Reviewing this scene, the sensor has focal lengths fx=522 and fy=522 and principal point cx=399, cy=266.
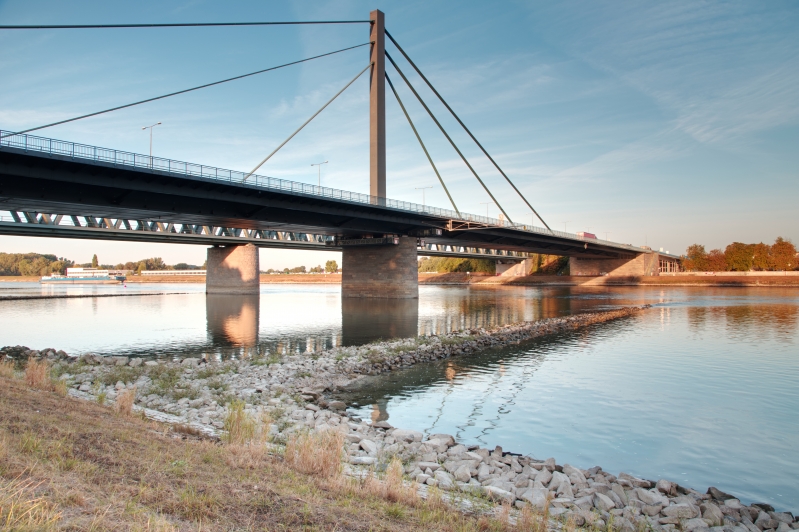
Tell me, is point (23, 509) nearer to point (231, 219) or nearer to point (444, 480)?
point (444, 480)

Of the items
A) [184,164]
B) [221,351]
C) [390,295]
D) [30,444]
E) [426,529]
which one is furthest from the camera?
[390,295]

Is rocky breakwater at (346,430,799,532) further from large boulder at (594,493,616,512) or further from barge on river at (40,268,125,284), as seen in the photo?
barge on river at (40,268,125,284)

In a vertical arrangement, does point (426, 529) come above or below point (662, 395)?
above

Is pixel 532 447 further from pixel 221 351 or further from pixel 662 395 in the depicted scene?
pixel 221 351

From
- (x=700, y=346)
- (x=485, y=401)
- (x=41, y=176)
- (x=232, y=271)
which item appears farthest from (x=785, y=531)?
(x=232, y=271)

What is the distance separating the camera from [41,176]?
1250 inches

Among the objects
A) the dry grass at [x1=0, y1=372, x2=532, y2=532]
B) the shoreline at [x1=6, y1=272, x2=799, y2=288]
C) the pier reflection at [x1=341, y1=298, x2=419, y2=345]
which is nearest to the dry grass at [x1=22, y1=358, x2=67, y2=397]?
the dry grass at [x1=0, y1=372, x2=532, y2=532]

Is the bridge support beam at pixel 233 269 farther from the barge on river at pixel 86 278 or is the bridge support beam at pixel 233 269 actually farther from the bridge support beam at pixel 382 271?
the barge on river at pixel 86 278

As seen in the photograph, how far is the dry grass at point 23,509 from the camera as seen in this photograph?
14.1ft

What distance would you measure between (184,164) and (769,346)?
127 ft

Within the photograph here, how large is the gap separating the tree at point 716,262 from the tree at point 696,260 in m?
1.17

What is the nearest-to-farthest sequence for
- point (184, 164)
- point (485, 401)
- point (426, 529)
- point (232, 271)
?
point (426, 529)
point (485, 401)
point (184, 164)
point (232, 271)

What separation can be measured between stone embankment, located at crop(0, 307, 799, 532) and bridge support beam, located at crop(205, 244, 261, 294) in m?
62.6

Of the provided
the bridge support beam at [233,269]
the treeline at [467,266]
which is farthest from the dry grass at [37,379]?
the treeline at [467,266]
